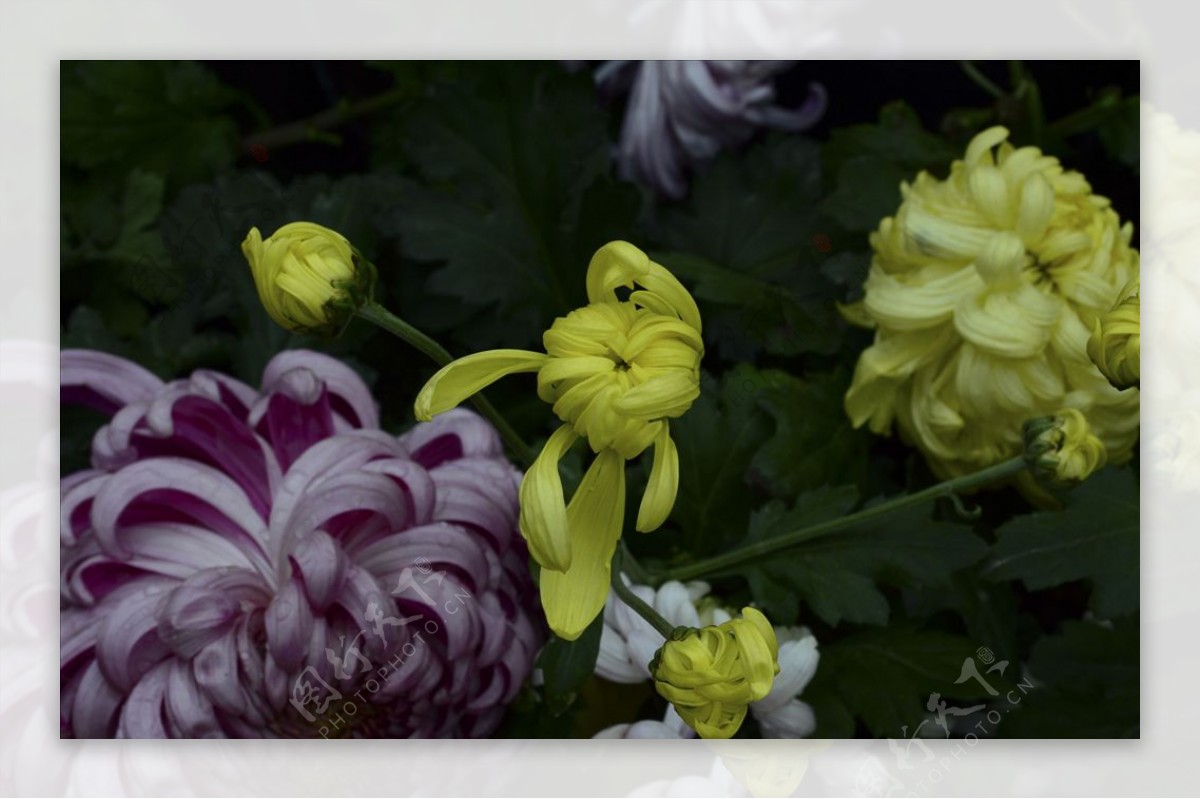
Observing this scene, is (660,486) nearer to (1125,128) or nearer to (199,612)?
(199,612)

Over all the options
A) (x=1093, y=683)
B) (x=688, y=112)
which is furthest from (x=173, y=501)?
(x=1093, y=683)

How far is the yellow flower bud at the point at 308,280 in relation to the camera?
81 cm

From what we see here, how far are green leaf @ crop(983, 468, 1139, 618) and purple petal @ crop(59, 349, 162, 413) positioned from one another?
68 cm

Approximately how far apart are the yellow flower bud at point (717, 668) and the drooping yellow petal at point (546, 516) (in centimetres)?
9

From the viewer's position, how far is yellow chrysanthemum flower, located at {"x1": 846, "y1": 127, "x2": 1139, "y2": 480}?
100cm

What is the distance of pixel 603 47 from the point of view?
42.7 inches

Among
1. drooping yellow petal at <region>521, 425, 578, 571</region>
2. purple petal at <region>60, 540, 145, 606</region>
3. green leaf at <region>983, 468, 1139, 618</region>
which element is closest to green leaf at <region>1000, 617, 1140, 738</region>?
green leaf at <region>983, 468, 1139, 618</region>

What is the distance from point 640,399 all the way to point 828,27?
0.44 metres

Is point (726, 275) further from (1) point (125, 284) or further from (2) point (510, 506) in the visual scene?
(1) point (125, 284)

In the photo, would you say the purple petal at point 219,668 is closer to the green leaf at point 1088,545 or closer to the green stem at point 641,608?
the green stem at point 641,608

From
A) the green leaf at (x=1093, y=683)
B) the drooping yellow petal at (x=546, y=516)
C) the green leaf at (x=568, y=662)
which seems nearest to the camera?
the drooping yellow petal at (x=546, y=516)

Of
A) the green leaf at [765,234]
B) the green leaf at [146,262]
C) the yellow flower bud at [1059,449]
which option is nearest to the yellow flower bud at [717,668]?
the yellow flower bud at [1059,449]

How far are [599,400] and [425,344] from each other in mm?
121

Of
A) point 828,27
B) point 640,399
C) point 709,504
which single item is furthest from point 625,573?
point 828,27
